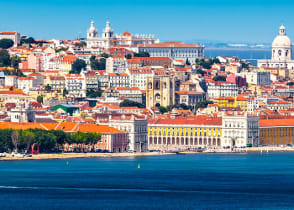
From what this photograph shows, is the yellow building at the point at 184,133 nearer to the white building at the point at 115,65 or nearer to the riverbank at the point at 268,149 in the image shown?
the riverbank at the point at 268,149

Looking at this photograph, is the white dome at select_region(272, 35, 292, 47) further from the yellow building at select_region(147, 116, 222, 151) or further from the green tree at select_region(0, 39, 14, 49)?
the yellow building at select_region(147, 116, 222, 151)

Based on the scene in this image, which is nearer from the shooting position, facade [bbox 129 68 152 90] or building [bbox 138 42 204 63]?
facade [bbox 129 68 152 90]

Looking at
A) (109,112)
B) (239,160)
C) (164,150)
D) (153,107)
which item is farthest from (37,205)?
(153,107)

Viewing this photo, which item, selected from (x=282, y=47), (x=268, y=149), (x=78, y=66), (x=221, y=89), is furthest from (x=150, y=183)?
(x=282, y=47)

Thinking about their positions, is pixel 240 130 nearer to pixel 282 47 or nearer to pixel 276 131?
pixel 276 131

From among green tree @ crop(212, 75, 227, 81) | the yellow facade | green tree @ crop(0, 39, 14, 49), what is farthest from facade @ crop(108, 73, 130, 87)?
the yellow facade

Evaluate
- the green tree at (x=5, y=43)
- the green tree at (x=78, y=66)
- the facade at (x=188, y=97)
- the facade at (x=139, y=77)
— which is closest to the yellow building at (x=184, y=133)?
the facade at (x=188, y=97)
